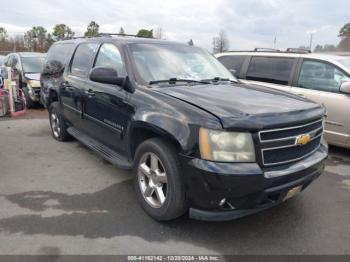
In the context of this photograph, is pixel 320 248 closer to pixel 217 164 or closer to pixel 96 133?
pixel 217 164

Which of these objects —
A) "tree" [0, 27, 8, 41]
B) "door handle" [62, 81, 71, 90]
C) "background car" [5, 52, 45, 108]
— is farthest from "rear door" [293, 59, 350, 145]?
"tree" [0, 27, 8, 41]

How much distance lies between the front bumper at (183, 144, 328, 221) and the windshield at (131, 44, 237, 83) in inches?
55.6

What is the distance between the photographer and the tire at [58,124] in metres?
6.10

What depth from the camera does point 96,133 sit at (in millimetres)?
4680

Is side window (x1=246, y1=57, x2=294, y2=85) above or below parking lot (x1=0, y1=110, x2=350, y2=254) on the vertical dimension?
above

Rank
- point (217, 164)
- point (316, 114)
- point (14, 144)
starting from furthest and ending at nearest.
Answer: point (14, 144) < point (316, 114) < point (217, 164)

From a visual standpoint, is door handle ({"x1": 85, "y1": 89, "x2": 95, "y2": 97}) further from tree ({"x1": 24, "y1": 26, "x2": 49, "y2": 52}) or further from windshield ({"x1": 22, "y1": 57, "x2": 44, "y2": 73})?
tree ({"x1": 24, "y1": 26, "x2": 49, "y2": 52})

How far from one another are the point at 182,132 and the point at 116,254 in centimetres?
121

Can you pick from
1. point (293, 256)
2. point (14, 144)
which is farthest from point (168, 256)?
point (14, 144)

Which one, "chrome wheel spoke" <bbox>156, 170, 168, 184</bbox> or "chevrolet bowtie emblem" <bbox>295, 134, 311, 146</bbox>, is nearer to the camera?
"chevrolet bowtie emblem" <bbox>295, 134, 311, 146</bbox>

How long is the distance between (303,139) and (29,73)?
9.64 meters

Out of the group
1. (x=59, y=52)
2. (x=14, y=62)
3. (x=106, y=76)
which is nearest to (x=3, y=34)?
(x=14, y=62)

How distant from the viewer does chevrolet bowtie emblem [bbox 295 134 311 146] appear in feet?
10.0

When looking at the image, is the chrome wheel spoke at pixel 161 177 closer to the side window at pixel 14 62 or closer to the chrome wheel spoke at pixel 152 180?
the chrome wheel spoke at pixel 152 180
